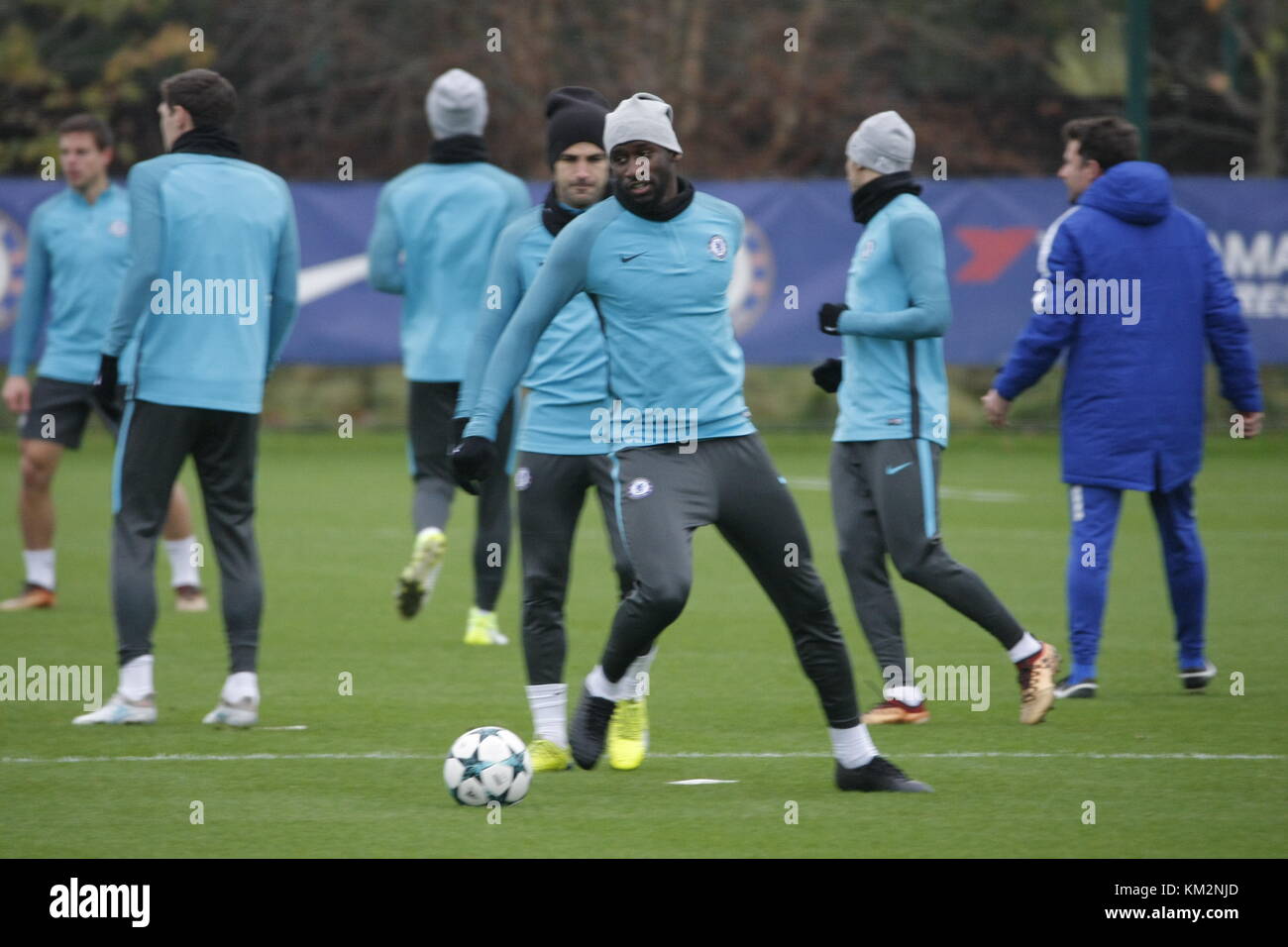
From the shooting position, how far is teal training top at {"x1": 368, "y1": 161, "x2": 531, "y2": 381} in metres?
9.98

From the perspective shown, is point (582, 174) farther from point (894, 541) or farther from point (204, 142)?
point (894, 541)

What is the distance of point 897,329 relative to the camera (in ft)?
25.5

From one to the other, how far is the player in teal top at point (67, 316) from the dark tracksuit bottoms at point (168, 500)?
3143 mm

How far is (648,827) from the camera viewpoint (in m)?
6.11

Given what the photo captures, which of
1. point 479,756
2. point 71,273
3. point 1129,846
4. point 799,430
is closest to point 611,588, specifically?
point 71,273

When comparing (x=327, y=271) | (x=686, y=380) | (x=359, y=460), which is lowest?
(x=686, y=380)

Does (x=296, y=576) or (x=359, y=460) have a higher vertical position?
(x=359, y=460)

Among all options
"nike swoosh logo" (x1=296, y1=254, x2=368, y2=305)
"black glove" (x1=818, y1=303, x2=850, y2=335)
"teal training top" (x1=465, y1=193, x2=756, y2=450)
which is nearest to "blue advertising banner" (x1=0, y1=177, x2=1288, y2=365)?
"nike swoosh logo" (x1=296, y1=254, x2=368, y2=305)

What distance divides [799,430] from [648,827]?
1700cm

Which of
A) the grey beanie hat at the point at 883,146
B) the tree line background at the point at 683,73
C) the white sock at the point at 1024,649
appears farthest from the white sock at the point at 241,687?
the tree line background at the point at 683,73

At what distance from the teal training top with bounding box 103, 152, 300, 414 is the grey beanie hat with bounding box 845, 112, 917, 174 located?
218 cm

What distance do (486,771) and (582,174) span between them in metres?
2.09
